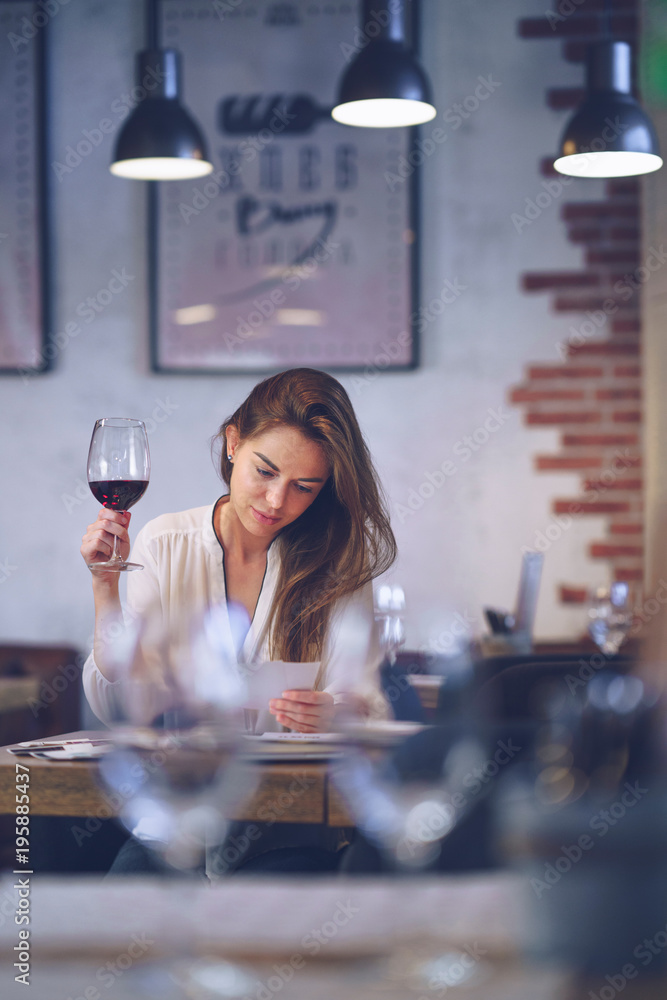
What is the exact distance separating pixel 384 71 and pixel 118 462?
1290 millimetres

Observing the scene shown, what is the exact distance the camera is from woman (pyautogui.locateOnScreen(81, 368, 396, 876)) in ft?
2.63

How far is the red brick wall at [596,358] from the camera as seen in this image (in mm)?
2561

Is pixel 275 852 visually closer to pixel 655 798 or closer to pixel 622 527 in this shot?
pixel 655 798

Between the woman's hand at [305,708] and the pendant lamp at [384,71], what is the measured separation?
137 centimetres

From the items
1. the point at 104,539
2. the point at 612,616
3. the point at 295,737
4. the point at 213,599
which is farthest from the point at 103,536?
the point at 612,616

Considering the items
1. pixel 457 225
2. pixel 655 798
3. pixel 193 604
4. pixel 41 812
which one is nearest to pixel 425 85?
pixel 457 225

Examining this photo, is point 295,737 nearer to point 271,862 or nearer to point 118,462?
point 271,862

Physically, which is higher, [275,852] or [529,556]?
[529,556]

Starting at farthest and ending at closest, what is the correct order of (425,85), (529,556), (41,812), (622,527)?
(622,527) < (529,556) < (425,85) < (41,812)

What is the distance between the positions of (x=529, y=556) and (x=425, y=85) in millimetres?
950

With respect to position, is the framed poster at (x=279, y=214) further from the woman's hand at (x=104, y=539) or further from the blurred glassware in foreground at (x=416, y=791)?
the blurred glassware in foreground at (x=416, y=791)

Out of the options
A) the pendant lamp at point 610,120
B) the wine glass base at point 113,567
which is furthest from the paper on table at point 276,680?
the pendant lamp at point 610,120

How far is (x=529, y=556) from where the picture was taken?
2.05 meters

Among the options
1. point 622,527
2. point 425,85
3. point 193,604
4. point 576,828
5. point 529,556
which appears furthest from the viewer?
point 622,527
